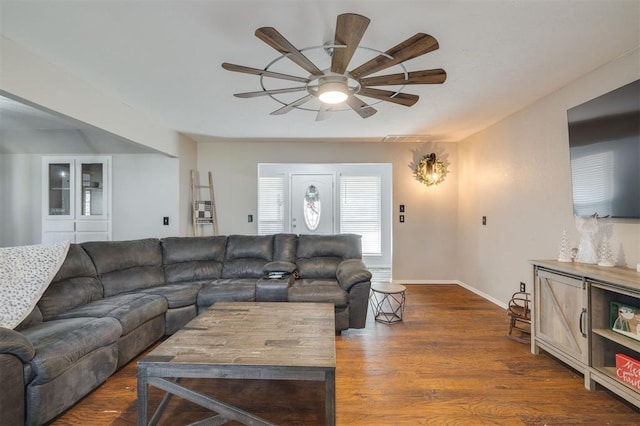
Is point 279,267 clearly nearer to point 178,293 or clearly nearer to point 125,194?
point 178,293

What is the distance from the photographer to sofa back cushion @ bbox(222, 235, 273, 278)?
3.56 m

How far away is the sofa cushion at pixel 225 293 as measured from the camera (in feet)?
9.73

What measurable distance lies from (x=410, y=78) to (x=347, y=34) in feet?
1.91

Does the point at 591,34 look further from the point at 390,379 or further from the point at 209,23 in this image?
the point at 390,379

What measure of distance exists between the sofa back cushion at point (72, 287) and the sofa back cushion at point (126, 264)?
0.08m

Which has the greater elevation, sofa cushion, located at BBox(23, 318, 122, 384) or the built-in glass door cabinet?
the built-in glass door cabinet

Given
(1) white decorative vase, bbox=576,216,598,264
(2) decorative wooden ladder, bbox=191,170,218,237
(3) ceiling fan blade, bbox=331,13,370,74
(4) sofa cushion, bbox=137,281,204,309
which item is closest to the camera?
(3) ceiling fan blade, bbox=331,13,370,74

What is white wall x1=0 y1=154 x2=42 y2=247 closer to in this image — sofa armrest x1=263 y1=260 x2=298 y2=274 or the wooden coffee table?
sofa armrest x1=263 y1=260 x2=298 y2=274

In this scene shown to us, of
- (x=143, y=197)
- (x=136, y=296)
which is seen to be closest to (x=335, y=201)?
(x=143, y=197)

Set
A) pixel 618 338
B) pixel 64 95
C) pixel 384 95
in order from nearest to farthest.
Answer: pixel 618 338, pixel 384 95, pixel 64 95

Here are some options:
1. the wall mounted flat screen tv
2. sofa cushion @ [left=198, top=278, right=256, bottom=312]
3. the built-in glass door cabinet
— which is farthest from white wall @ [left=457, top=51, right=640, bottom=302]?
the built-in glass door cabinet

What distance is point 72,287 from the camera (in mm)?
2498

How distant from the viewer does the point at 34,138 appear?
401 centimetres

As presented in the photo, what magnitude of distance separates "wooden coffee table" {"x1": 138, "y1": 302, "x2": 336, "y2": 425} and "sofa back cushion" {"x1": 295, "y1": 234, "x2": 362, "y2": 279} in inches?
55.8
